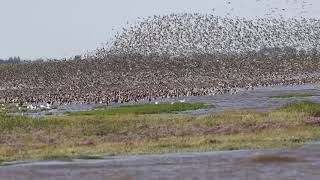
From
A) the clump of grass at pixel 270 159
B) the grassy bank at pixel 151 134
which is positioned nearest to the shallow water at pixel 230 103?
the grassy bank at pixel 151 134

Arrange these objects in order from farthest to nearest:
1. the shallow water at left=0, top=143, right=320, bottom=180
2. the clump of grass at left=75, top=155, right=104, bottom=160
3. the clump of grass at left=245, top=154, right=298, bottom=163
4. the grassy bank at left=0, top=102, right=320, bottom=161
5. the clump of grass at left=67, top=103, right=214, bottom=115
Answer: the clump of grass at left=67, top=103, right=214, bottom=115 → the grassy bank at left=0, top=102, right=320, bottom=161 → the clump of grass at left=75, top=155, right=104, bottom=160 → the clump of grass at left=245, top=154, right=298, bottom=163 → the shallow water at left=0, top=143, right=320, bottom=180

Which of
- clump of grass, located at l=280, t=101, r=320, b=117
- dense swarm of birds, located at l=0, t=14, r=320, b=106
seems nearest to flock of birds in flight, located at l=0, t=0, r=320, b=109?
dense swarm of birds, located at l=0, t=14, r=320, b=106

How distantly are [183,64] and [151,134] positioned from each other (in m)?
72.0

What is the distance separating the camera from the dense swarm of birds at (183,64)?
101 metres

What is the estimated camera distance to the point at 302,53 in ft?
431

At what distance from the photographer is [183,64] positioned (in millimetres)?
113500

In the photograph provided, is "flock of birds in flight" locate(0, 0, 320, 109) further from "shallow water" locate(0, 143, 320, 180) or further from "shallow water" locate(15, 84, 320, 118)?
"shallow water" locate(0, 143, 320, 180)

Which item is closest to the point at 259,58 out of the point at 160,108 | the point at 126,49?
the point at 126,49

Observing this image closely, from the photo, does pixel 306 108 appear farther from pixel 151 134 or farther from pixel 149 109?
pixel 149 109

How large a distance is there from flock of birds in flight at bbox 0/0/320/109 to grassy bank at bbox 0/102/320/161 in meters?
43.4

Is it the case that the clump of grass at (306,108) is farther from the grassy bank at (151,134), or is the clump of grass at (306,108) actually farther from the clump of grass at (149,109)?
the clump of grass at (149,109)

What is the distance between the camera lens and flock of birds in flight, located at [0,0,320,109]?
3971 inches

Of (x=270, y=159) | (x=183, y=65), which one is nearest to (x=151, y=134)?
(x=270, y=159)

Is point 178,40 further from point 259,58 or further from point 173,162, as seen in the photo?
point 173,162
